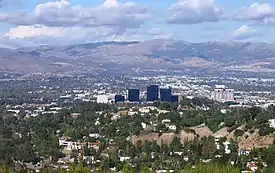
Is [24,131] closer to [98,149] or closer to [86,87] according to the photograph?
[98,149]

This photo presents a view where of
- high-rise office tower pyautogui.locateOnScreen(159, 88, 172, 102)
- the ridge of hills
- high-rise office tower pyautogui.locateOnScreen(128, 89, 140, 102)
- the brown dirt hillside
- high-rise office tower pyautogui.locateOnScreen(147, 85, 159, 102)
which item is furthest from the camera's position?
high-rise office tower pyautogui.locateOnScreen(147, 85, 159, 102)

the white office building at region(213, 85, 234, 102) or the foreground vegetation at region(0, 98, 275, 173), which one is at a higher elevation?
the white office building at region(213, 85, 234, 102)

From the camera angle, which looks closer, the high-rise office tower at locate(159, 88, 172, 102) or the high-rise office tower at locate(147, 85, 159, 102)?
the high-rise office tower at locate(159, 88, 172, 102)

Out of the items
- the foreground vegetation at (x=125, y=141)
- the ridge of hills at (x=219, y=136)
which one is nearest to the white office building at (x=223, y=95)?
the foreground vegetation at (x=125, y=141)

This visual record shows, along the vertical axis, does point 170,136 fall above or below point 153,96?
below

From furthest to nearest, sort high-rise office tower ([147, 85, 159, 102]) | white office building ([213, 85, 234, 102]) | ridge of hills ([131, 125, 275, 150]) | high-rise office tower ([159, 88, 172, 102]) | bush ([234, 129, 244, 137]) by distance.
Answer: white office building ([213, 85, 234, 102]) < high-rise office tower ([147, 85, 159, 102]) < high-rise office tower ([159, 88, 172, 102]) < bush ([234, 129, 244, 137]) < ridge of hills ([131, 125, 275, 150])

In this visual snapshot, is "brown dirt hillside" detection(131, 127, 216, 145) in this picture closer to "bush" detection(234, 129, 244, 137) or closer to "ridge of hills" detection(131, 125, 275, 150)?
"ridge of hills" detection(131, 125, 275, 150)

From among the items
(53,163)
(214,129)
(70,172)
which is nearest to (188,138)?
(214,129)

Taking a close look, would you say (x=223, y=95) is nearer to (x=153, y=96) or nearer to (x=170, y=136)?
(x=153, y=96)

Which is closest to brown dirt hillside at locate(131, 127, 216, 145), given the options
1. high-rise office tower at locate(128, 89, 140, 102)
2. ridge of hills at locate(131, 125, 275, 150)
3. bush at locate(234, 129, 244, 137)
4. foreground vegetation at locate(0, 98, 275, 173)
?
ridge of hills at locate(131, 125, 275, 150)

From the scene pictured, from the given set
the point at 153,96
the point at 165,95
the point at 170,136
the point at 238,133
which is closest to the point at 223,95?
the point at 153,96

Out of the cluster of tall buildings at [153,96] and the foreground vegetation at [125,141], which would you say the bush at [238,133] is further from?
the cluster of tall buildings at [153,96]
